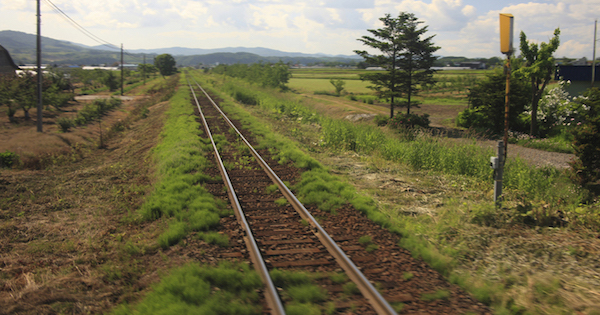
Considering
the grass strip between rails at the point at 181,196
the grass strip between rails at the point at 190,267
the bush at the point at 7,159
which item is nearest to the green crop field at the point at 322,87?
the grass strip between rails at the point at 181,196

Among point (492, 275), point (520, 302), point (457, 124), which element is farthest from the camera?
point (457, 124)

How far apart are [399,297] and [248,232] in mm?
2625

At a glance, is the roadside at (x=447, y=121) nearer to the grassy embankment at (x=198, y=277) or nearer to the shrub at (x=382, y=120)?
the shrub at (x=382, y=120)

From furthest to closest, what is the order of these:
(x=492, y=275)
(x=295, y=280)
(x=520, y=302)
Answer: (x=492, y=275) < (x=295, y=280) < (x=520, y=302)

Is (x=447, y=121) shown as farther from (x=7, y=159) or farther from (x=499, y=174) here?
(x=7, y=159)

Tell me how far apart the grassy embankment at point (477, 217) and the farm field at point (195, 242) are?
2cm

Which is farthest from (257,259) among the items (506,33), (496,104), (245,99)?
(245,99)

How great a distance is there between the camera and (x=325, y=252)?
5.59 meters

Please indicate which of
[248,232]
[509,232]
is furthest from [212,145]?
[509,232]

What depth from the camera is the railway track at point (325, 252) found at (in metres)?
4.30

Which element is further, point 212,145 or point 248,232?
point 212,145

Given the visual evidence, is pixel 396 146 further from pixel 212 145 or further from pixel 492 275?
pixel 492 275

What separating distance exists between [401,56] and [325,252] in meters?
26.9

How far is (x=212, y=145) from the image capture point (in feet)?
43.9
